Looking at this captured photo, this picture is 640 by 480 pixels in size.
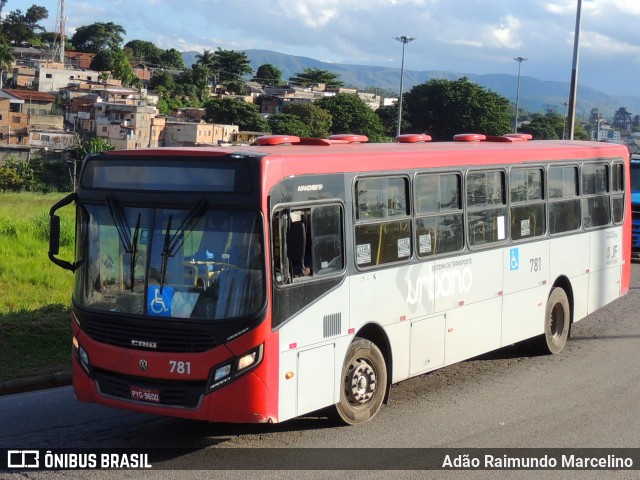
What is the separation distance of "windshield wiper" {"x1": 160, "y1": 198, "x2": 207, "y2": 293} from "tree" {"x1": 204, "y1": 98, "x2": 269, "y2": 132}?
87.1m

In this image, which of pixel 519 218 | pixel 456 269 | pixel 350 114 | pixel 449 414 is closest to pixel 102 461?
pixel 449 414

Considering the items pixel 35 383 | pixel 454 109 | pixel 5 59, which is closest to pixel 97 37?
pixel 5 59

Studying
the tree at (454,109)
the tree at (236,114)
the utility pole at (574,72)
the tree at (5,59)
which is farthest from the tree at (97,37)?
the utility pole at (574,72)

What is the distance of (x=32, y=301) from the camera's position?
14188 millimetres

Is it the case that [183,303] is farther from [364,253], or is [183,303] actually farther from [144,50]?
[144,50]

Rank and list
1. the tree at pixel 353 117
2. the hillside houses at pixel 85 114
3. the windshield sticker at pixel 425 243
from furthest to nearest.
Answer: the tree at pixel 353 117 < the hillside houses at pixel 85 114 < the windshield sticker at pixel 425 243

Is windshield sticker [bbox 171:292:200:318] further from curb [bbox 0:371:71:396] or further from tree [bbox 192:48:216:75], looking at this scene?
tree [bbox 192:48:216:75]

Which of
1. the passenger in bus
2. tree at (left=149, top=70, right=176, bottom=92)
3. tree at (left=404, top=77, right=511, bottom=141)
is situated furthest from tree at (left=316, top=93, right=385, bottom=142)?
the passenger in bus

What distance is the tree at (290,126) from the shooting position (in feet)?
274

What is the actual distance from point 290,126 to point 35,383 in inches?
2960

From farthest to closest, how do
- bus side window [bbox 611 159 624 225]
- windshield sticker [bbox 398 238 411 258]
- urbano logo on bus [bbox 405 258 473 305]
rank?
bus side window [bbox 611 159 624 225], urbano logo on bus [bbox 405 258 473 305], windshield sticker [bbox 398 238 411 258]

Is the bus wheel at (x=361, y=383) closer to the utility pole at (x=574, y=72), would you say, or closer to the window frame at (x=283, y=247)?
the window frame at (x=283, y=247)

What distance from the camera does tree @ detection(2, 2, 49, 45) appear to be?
538ft

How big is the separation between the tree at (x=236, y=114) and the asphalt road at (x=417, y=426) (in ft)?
278
